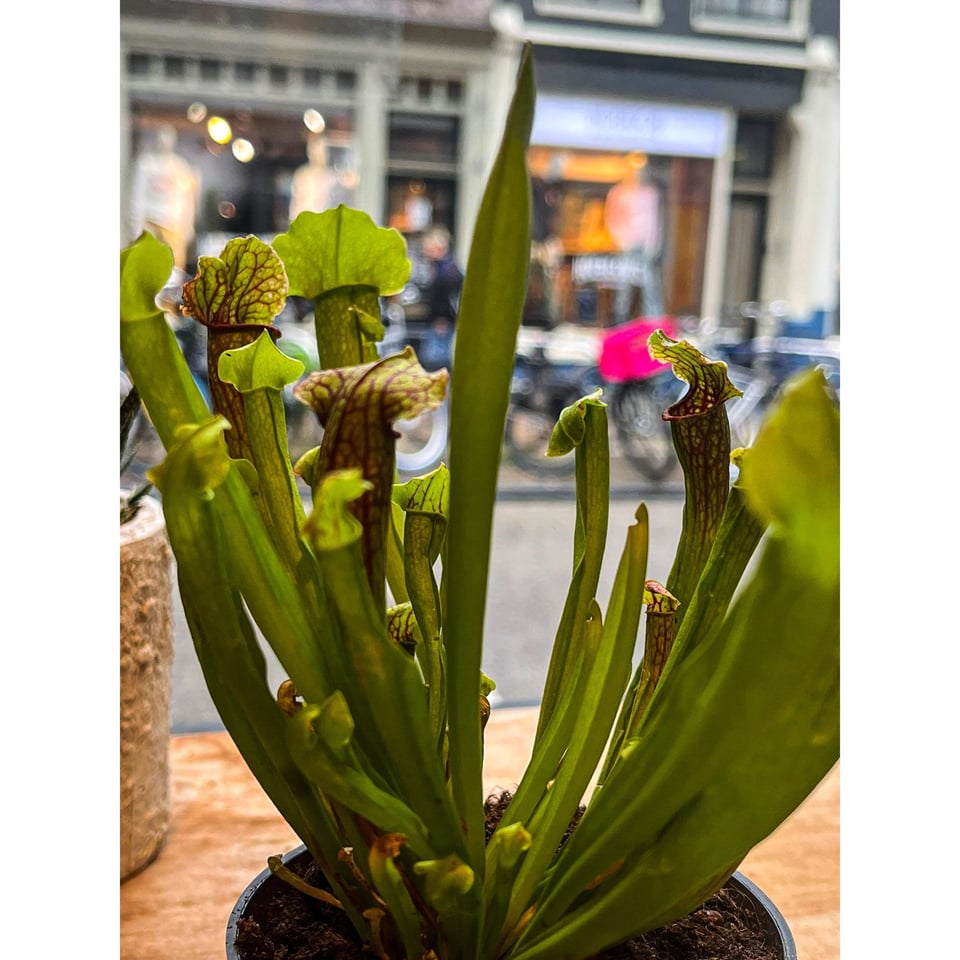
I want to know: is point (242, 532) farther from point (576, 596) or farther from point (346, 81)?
point (346, 81)

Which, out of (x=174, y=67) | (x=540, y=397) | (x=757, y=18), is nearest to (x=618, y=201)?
(x=757, y=18)

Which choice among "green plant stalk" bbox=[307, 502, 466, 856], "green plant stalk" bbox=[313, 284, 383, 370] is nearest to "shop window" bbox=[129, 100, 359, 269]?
"green plant stalk" bbox=[313, 284, 383, 370]

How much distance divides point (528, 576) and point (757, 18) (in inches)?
137

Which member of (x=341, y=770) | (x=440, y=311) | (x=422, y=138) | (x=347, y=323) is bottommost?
(x=341, y=770)

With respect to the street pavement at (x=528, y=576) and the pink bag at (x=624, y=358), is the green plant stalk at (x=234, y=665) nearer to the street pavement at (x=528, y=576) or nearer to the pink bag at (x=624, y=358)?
the street pavement at (x=528, y=576)

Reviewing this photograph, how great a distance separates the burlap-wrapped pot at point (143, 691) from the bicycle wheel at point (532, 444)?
2817 mm

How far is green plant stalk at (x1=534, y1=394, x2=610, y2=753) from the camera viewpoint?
28 centimetres

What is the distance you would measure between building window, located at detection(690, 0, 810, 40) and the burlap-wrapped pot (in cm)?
471

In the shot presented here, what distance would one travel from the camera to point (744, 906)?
295 millimetres

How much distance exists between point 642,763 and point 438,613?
0.09 meters

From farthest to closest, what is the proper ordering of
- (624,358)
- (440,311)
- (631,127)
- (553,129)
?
1. (631,127)
2. (553,129)
3. (440,311)
4. (624,358)

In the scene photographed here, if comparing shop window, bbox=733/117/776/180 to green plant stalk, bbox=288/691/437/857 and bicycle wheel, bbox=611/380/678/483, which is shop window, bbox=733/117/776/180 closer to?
bicycle wheel, bbox=611/380/678/483
